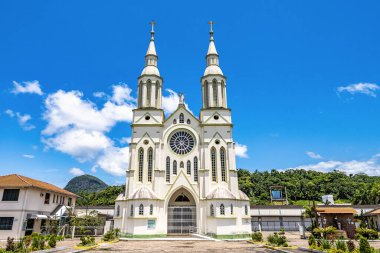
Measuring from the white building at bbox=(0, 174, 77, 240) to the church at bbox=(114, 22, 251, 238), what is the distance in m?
7.81

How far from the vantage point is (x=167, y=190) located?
104 feet

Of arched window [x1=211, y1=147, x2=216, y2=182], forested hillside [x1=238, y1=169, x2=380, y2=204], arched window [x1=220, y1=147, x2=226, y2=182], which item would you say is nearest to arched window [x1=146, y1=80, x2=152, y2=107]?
arched window [x1=211, y1=147, x2=216, y2=182]

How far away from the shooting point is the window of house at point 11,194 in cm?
2704

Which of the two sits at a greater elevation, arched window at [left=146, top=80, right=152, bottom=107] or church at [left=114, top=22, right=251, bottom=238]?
arched window at [left=146, top=80, right=152, bottom=107]

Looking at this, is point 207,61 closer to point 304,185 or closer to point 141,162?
point 141,162

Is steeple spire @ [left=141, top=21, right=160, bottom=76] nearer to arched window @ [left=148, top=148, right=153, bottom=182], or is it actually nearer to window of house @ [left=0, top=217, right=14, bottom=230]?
arched window @ [left=148, top=148, right=153, bottom=182]

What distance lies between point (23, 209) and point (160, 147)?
49.7ft

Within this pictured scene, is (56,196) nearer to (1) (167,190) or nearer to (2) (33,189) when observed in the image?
(2) (33,189)

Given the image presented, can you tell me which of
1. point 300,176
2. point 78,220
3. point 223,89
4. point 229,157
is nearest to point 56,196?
point 78,220

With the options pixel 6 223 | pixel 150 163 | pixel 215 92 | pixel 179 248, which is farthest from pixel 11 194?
pixel 215 92

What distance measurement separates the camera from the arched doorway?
31184 millimetres

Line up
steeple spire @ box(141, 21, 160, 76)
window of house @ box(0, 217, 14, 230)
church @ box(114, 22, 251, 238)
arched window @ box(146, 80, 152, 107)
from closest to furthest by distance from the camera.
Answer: window of house @ box(0, 217, 14, 230), church @ box(114, 22, 251, 238), arched window @ box(146, 80, 152, 107), steeple spire @ box(141, 21, 160, 76)

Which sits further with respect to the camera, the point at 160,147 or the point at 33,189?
the point at 160,147

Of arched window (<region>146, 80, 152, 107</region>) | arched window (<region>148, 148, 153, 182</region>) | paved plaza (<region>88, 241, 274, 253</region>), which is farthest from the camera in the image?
arched window (<region>146, 80, 152, 107</region>)
